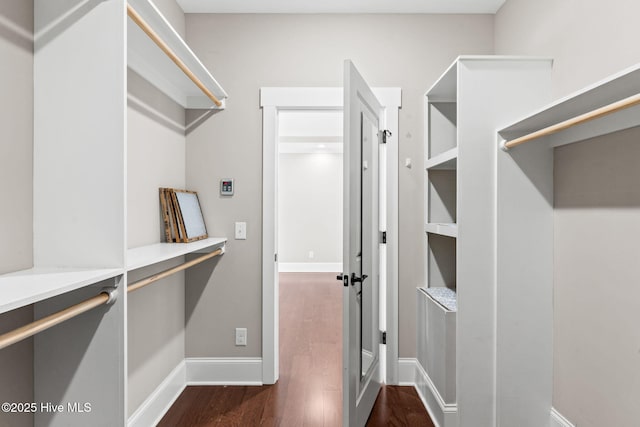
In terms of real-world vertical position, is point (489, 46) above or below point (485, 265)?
above

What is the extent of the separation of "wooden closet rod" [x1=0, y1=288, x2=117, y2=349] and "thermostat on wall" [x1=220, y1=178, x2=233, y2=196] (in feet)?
4.83

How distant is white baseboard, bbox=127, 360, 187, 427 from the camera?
75.1 inches

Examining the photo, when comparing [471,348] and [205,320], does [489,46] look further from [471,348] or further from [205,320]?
[205,320]

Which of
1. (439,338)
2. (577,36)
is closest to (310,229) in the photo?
(439,338)

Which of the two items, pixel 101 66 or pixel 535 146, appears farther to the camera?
pixel 535 146

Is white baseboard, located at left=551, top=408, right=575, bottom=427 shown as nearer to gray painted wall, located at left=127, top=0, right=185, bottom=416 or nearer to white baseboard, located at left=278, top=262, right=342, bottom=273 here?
gray painted wall, located at left=127, top=0, right=185, bottom=416

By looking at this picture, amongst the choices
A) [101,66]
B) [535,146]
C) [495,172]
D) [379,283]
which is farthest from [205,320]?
[535,146]

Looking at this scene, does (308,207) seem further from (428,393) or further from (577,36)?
(577,36)

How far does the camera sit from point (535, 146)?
1.80m

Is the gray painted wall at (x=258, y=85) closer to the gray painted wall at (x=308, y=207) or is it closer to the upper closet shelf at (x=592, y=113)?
the upper closet shelf at (x=592, y=113)

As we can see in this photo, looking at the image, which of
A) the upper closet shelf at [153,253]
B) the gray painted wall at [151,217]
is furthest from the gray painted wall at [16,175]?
the gray painted wall at [151,217]

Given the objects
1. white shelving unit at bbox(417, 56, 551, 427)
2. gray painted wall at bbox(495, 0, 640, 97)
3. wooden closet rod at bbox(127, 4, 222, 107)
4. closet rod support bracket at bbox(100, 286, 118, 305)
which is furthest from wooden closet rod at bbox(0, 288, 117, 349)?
gray painted wall at bbox(495, 0, 640, 97)

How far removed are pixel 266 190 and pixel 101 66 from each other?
1454 millimetres

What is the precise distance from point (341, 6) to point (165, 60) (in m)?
1.32
